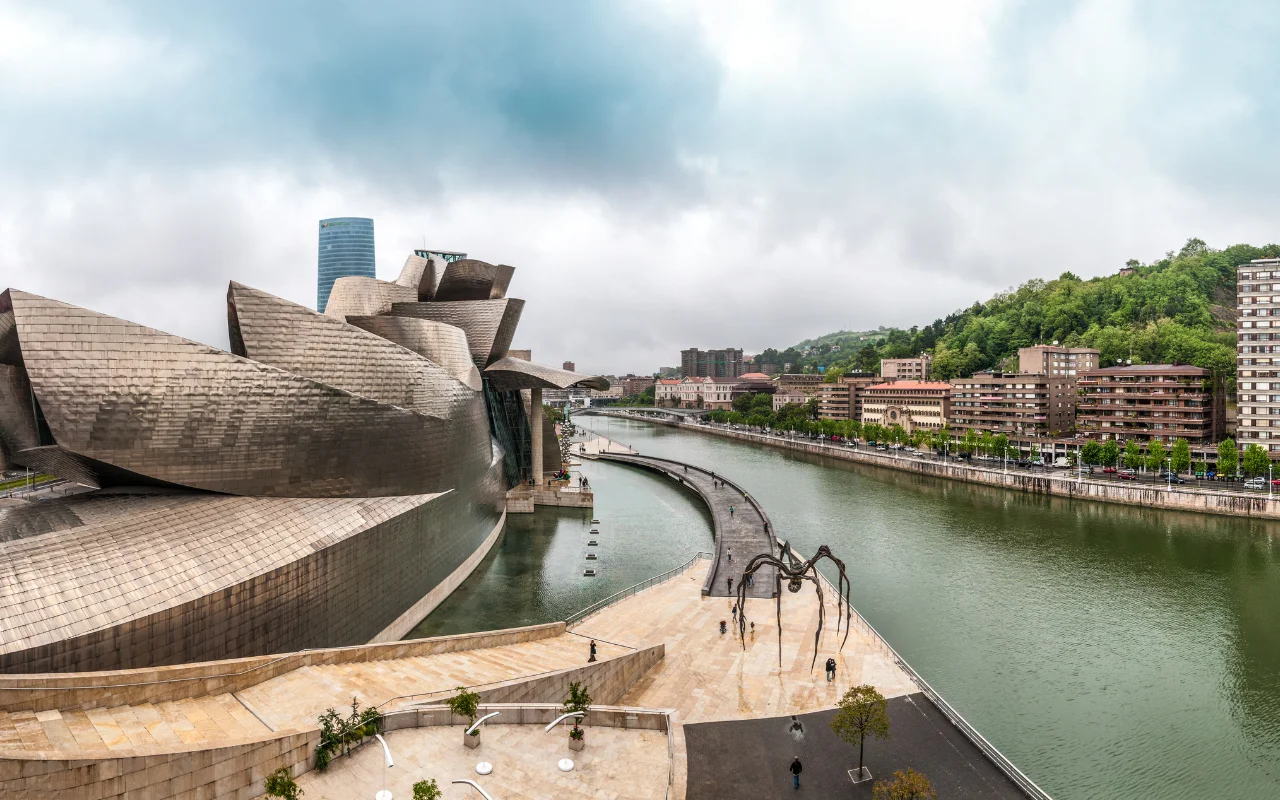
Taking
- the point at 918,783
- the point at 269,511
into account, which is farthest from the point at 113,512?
the point at 918,783

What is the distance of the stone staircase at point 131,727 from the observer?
1027 cm

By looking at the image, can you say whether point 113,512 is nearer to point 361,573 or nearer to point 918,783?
point 361,573

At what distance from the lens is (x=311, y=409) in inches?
787

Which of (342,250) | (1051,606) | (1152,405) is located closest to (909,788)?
(1051,606)

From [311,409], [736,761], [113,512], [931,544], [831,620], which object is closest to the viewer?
[736,761]

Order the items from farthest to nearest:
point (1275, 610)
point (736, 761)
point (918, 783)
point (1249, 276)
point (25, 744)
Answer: point (1249, 276) < point (1275, 610) < point (736, 761) < point (918, 783) < point (25, 744)

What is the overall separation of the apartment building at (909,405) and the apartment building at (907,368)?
2222cm

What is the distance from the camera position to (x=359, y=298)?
3816 centimetres

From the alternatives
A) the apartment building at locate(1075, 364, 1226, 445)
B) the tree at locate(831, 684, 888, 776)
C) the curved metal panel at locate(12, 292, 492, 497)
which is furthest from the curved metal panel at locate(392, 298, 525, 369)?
the apartment building at locate(1075, 364, 1226, 445)

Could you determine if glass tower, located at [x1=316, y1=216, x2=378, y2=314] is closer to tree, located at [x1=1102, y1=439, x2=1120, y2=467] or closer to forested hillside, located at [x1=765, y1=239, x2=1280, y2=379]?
forested hillside, located at [x1=765, y1=239, x2=1280, y2=379]

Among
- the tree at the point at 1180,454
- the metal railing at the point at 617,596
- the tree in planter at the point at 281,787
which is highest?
the tree at the point at 1180,454

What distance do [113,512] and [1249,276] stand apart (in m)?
70.2

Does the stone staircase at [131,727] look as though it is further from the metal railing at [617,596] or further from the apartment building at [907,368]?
the apartment building at [907,368]

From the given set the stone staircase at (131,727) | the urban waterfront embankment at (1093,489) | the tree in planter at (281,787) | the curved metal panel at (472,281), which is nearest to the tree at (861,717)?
the tree in planter at (281,787)
